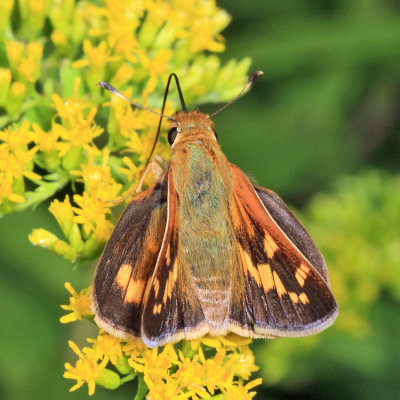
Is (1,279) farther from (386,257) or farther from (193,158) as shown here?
(386,257)

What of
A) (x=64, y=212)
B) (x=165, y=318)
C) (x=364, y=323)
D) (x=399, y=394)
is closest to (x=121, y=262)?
(x=165, y=318)

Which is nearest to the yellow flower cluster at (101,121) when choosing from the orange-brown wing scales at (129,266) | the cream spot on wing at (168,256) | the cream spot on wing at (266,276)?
the orange-brown wing scales at (129,266)

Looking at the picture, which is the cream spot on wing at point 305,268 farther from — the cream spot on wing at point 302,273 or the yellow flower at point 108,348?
the yellow flower at point 108,348

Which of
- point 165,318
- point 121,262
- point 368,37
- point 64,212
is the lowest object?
point 165,318

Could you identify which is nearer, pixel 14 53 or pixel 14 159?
pixel 14 159

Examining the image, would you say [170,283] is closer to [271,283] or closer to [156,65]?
[271,283]

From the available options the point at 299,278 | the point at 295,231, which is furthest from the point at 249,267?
the point at 295,231

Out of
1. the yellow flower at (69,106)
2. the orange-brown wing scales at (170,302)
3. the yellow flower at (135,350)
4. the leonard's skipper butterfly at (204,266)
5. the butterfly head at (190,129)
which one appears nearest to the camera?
the orange-brown wing scales at (170,302)
